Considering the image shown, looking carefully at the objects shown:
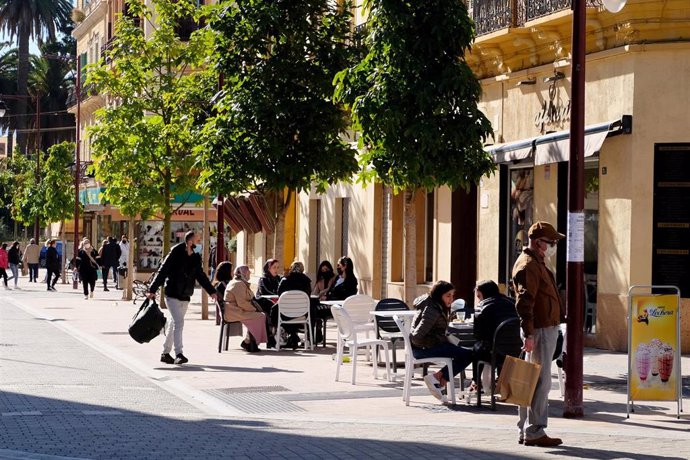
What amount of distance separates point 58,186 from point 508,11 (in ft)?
133

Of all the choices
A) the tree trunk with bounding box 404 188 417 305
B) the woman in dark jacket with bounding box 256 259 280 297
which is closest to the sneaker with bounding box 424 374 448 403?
the tree trunk with bounding box 404 188 417 305

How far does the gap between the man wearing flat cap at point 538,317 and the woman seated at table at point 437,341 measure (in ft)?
8.80

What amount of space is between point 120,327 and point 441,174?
9.96m

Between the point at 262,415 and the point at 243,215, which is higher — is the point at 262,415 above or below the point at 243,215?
below

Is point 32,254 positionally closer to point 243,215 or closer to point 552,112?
point 243,215

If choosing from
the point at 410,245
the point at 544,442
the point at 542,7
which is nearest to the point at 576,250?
the point at 544,442

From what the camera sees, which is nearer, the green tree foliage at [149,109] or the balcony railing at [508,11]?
the balcony railing at [508,11]

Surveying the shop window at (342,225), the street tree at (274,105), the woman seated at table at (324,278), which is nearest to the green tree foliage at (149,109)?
the shop window at (342,225)

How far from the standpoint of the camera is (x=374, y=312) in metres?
17.2

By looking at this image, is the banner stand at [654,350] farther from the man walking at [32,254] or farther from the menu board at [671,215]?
the man walking at [32,254]

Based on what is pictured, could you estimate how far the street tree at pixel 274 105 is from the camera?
24250mm

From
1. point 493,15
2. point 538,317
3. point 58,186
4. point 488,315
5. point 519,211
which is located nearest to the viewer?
point 538,317

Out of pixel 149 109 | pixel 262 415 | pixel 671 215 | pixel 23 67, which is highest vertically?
pixel 23 67

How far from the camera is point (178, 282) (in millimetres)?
19047
